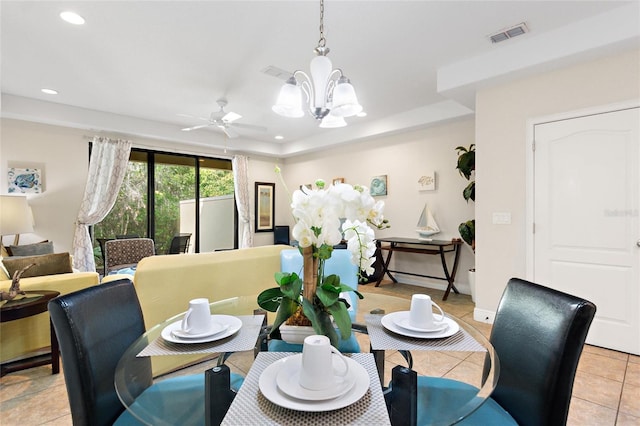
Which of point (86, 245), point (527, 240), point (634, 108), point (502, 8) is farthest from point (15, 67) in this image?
point (634, 108)

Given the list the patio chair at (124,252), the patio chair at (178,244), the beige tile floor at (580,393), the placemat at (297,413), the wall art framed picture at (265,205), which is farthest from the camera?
the wall art framed picture at (265,205)

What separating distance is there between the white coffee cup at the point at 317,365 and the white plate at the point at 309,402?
0.04 meters

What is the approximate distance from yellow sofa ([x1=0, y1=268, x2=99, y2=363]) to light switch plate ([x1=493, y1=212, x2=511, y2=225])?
3.69 m

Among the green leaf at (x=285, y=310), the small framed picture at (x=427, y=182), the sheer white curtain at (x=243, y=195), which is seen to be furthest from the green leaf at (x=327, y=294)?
the sheer white curtain at (x=243, y=195)

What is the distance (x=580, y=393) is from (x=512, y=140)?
2171 millimetres

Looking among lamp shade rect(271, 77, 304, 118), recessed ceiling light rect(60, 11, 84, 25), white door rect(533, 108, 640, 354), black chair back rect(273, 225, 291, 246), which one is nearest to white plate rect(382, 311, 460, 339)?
lamp shade rect(271, 77, 304, 118)

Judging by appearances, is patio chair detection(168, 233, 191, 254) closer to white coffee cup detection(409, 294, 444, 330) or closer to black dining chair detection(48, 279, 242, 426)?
black dining chair detection(48, 279, 242, 426)

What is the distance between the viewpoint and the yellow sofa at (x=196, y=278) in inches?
83.9

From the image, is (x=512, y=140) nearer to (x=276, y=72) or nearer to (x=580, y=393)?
(x=580, y=393)

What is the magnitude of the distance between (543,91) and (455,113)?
1.39 m

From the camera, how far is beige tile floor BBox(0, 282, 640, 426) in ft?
5.82

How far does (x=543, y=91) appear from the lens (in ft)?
9.65

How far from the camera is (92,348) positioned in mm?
1081

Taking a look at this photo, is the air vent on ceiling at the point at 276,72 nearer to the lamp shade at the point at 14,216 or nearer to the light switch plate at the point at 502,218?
the light switch plate at the point at 502,218
